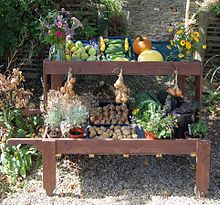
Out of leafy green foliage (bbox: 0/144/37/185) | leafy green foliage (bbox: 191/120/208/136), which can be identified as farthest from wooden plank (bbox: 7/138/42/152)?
leafy green foliage (bbox: 191/120/208/136)

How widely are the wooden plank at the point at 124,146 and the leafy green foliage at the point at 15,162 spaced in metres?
0.69

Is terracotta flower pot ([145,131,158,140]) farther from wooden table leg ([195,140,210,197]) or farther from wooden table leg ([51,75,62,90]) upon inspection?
wooden table leg ([51,75,62,90])

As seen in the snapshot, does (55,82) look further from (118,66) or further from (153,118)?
(153,118)

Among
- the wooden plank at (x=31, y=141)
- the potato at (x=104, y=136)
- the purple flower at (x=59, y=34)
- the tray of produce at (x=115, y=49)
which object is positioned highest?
the purple flower at (x=59, y=34)

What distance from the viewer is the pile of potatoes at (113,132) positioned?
454 cm

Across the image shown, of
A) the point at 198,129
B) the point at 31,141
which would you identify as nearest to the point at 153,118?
the point at 198,129

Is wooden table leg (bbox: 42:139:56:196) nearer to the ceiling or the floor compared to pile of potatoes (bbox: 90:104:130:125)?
nearer to the floor

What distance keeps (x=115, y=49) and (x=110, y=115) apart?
0.79 metres

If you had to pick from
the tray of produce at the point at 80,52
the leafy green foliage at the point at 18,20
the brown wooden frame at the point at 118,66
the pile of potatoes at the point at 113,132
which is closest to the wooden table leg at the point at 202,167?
the pile of potatoes at the point at 113,132

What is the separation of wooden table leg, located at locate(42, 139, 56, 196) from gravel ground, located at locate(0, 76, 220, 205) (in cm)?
16

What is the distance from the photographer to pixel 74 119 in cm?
447

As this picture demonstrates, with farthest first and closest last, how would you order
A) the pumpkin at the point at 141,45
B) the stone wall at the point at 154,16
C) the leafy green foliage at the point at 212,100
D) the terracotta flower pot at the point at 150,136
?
1. the stone wall at the point at 154,16
2. the leafy green foliage at the point at 212,100
3. the pumpkin at the point at 141,45
4. the terracotta flower pot at the point at 150,136

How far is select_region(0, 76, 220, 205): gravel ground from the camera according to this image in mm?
4300

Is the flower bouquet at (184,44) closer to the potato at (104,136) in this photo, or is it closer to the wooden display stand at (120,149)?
the wooden display stand at (120,149)
